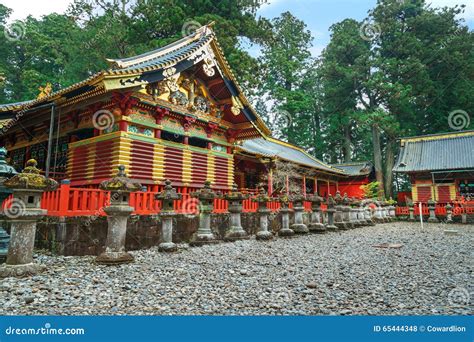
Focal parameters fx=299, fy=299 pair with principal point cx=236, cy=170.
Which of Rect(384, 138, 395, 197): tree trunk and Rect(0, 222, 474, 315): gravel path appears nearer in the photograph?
Rect(0, 222, 474, 315): gravel path

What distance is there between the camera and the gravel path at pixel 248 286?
3.37m

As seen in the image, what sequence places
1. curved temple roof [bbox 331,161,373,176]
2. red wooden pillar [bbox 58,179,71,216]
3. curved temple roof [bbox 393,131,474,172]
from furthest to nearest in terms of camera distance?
1. curved temple roof [bbox 331,161,373,176]
2. curved temple roof [bbox 393,131,474,172]
3. red wooden pillar [bbox 58,179,71,216]

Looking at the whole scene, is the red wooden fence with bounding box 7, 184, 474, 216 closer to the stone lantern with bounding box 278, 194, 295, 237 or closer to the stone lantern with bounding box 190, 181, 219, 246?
the stone lantern with bounding box 190, 181, 219, 246

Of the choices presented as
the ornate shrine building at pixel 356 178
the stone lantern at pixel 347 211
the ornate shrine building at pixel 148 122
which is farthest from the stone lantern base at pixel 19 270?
the ornate shrine building at pixel 356 178

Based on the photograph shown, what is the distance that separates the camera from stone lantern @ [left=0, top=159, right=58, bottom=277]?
470cm

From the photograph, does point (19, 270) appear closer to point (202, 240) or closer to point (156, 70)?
point (202, 240)

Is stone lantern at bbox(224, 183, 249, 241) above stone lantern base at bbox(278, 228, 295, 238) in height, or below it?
above

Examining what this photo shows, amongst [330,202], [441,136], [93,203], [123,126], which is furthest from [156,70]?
[441,136]

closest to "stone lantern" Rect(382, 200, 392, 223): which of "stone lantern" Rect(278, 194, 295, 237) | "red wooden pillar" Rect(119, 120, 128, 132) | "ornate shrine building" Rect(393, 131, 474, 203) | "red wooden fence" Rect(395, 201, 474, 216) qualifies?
"red wooden fence" Rect(395, 201, 474, 216)

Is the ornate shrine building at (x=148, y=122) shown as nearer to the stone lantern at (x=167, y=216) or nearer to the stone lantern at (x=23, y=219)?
the stone lantern at (x=167, y=216)

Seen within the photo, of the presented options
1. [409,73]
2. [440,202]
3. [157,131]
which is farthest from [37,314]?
[409,73]

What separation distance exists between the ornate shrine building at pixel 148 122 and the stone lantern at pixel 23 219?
12.7ft

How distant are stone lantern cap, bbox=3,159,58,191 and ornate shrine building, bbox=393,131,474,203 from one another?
2579 cm

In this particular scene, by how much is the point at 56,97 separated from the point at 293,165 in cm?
1464
